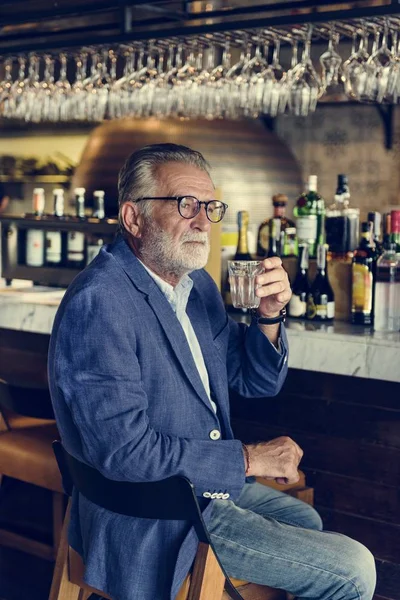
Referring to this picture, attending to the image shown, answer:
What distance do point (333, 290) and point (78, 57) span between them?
212 cm

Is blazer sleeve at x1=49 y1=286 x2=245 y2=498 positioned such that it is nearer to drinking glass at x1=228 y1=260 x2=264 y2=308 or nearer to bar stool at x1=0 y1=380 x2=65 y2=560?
drinking glass at x1=228 y1=260 x2=264 y2=308

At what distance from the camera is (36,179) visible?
8219 mm

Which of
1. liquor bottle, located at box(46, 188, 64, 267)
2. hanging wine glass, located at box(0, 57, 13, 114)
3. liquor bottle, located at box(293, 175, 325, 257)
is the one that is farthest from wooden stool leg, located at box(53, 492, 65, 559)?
hanging wine glass, located at box(0, 57, 13, 114)

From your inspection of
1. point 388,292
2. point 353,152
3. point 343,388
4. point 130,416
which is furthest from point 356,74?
point 353,152

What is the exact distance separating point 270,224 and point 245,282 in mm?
1167

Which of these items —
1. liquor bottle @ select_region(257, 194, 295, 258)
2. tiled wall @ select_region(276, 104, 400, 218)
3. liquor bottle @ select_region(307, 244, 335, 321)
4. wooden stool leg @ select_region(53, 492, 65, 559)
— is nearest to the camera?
wooden stool leg @ select_region(53, 492, 65, 559)

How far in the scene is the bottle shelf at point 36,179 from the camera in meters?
8.00

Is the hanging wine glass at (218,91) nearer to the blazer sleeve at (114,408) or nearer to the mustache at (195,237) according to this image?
the mustache at (195,237)

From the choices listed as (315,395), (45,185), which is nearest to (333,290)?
(315,395)

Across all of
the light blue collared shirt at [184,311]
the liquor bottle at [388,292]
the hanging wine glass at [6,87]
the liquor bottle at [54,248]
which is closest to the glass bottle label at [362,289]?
the liquor bottle at [388,292]

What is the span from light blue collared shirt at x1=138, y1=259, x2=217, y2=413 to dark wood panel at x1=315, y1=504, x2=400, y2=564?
3.30 feet

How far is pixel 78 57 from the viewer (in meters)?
4.59

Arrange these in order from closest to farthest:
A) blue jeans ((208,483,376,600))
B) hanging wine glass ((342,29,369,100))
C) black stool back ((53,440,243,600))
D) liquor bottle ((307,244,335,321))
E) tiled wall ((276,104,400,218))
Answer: black stool back ((53,440,243,600))
blue jeans ((208,483,376,600))
liquor bottle ((307,244,335,321))
hanging wine glass ((342,29,369,100))
tiled wall ((276,104,400,218))

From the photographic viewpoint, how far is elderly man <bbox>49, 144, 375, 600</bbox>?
1892mm
